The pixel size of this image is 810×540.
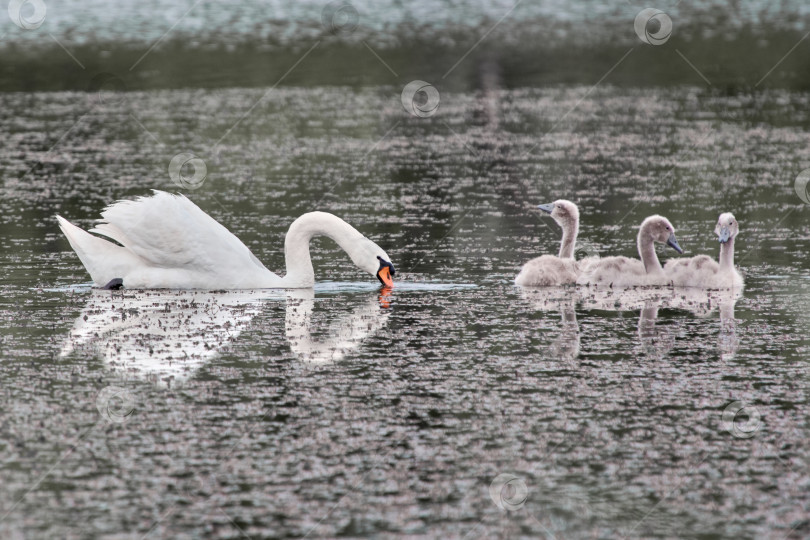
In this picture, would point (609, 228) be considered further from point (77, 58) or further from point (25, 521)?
point (77, 58)

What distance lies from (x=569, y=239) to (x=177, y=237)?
3.80 meters

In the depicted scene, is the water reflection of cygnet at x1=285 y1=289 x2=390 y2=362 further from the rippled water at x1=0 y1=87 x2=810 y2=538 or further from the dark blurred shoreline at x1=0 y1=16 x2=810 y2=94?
the dark blurred shoreline at x1=0 y1=16 x2=810 y2=94

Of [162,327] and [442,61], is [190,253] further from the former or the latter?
[442,61]

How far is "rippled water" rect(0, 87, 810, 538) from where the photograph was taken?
6023mm

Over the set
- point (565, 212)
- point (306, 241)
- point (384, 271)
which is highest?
point (565, 212)

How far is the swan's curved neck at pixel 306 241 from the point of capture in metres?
11.3

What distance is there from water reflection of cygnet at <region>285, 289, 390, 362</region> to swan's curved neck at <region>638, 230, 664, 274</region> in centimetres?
240

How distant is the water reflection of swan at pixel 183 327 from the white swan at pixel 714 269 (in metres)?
2.73

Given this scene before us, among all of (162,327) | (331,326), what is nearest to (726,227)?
(331,326)

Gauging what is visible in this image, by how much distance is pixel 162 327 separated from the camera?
9672 millimetres

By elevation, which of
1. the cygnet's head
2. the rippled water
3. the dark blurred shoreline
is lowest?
the rippled water

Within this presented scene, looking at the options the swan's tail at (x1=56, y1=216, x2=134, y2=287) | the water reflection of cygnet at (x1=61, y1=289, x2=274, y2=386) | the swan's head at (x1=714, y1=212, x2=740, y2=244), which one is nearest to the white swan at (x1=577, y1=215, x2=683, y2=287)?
the swan's head at (x1=714, y1=212, x2=740, y2=244)

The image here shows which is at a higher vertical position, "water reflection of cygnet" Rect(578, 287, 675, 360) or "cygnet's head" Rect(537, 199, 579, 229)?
"cygnet's head" Rect(537, 199, 579, 229)

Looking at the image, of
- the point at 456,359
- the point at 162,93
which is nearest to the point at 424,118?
the point at 162,93
